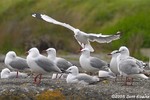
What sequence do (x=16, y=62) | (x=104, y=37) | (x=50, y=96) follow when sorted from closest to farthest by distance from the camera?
(x=50, y=96) → (x=16, y=62) → (x=104, y=37)

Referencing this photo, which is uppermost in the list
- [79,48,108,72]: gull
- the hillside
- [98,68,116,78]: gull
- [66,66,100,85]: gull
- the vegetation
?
the hillside

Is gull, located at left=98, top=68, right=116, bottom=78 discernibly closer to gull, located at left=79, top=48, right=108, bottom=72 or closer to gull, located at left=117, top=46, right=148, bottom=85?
gull, located at left=79, top=48, right=108, bottom=72

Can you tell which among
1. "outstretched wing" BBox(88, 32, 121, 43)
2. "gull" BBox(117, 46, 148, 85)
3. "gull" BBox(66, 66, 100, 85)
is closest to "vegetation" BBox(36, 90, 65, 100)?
"gull" BBox(66, 66, 100, 85)

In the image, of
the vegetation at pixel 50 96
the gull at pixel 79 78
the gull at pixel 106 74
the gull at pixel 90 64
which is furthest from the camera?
the gull at pixel 106 74

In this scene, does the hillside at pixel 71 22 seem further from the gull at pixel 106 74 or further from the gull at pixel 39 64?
the gull at pixel 39 64

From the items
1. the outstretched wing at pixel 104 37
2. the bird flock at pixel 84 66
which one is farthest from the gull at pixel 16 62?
the outstretched wing at pixel 104 37

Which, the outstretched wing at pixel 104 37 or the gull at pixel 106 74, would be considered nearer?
the gull at pixel 106 74

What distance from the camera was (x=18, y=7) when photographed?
4634 centimetres

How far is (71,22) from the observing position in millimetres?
42188

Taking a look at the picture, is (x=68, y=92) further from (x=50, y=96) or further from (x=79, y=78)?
(x=79, y=78)

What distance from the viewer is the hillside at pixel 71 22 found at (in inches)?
1571

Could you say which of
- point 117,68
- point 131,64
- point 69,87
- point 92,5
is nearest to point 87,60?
point 117,68

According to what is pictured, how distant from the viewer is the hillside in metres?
39.9

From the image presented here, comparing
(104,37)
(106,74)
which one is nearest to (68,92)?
(106,74)
